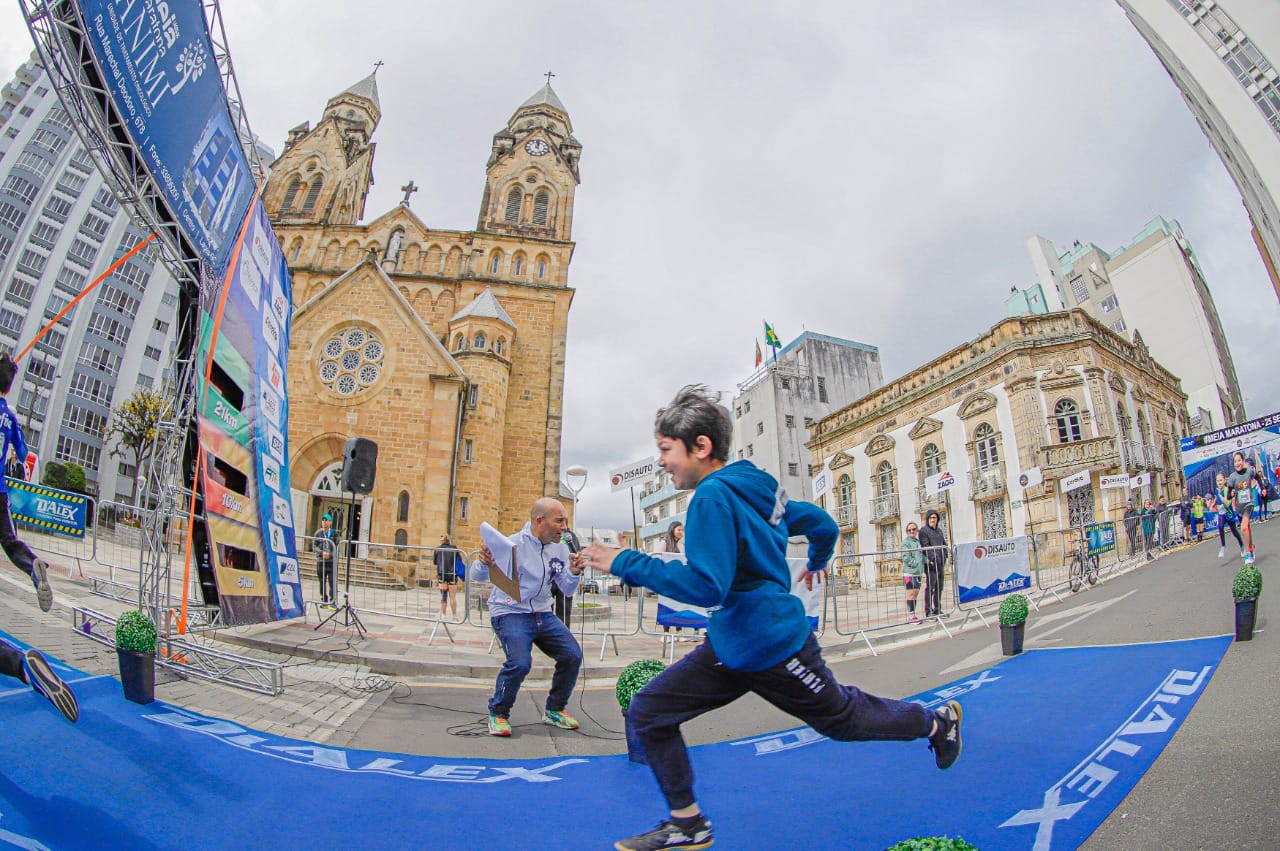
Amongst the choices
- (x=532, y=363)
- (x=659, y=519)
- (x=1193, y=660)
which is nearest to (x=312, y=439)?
(x=532, y=363)

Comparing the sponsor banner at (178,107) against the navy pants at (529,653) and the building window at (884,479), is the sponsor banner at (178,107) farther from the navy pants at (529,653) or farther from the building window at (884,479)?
the building window at (884,479)

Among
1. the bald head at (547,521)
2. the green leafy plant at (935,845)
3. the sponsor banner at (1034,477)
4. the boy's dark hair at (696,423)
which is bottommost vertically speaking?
the green leafy plant at (935,845)

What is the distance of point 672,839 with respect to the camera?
1.75 metres

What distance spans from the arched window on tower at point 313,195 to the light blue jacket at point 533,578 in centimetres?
3071

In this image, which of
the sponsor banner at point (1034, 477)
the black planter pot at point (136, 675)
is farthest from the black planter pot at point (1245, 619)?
the sponsor banner at point (1034, 477)

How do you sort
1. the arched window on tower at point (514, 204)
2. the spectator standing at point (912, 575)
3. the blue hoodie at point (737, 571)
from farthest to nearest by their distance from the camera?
Answer: the arched window on tower at point (514, 204)
the spectator standing at point (912, 575)
the blue hoodie at point (737, 571)

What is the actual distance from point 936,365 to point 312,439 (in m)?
24.2

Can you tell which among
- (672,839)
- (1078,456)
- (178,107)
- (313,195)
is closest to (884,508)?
(1078,456)

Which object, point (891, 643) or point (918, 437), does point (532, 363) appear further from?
point (891, 643)

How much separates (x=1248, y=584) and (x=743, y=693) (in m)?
4.64

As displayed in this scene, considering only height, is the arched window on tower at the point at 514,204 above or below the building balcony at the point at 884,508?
above

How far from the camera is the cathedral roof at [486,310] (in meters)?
21.6

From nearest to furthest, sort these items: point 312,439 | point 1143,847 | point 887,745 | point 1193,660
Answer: point 1143,847, point 887,745, point 1193,660, point 312,439

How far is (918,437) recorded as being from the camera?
22953 mm
